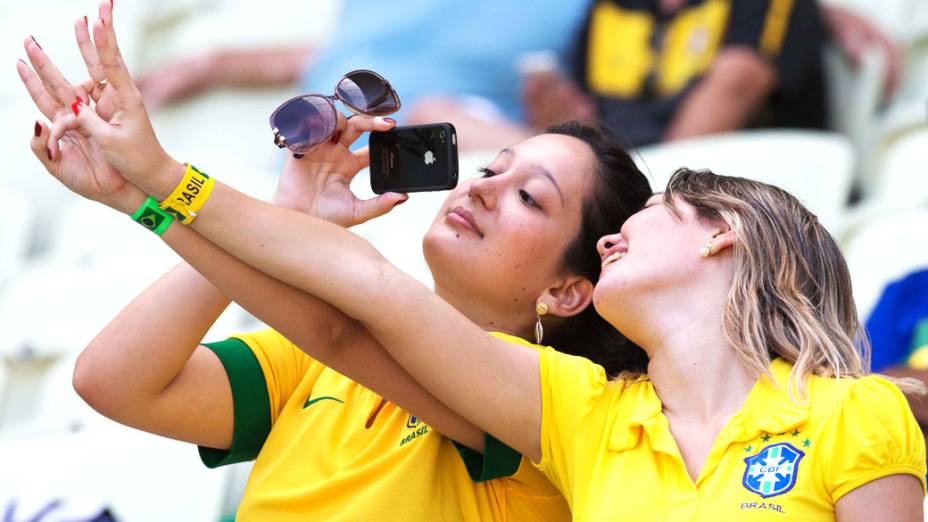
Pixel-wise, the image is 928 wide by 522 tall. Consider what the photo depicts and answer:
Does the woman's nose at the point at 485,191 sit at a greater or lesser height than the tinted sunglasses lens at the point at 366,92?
greater

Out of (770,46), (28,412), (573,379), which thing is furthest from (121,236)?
(573,379)

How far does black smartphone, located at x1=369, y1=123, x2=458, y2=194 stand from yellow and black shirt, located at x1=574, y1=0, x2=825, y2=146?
173 centimetres

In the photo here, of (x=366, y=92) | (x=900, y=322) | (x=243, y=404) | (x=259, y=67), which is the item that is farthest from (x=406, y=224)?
(x=259, y=67)

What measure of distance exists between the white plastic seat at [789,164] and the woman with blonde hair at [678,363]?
4.19 ft

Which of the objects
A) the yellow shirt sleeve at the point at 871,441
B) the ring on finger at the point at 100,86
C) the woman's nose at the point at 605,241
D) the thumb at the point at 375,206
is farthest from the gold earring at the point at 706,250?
the ring on finger at the point at 100,86

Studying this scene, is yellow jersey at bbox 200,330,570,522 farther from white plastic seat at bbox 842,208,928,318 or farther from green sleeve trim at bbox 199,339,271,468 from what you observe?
white plastic seat at bbox 842,208,928,318

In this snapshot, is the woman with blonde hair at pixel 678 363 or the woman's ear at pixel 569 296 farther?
the woman's ear at pixel 569 296

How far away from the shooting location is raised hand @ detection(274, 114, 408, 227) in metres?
1.53

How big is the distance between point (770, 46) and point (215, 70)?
2.08 meters

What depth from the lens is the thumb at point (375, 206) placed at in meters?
1.53

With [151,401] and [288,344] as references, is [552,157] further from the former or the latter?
[151,401]

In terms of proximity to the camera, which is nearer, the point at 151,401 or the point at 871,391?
the point at 871,391

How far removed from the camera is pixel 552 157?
5.66ft

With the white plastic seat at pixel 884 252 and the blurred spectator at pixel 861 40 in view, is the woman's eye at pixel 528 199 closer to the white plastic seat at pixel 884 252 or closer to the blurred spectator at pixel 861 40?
the white plastic seat at pixel 884 252
